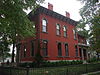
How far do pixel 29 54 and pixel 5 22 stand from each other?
12518 mm

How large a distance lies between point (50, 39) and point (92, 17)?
8.39 m

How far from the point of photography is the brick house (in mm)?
20281

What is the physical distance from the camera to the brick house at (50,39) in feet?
66.5

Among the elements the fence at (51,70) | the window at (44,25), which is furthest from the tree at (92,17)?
the window at (44,25)

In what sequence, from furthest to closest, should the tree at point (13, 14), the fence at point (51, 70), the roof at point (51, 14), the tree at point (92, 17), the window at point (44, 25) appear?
1. the window at point (44, 25)
2. the roof at point (51, 14)
3. the tree at point (92, 17)
4. the tree at point (13, 14)
5. the fence at point (51, 70)

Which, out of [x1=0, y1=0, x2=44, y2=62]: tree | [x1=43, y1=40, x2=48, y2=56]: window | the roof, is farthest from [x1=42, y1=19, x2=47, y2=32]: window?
[x1=0, y1=0, x2=44, y2=62]: tree

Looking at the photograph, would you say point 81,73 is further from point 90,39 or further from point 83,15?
point 83,15

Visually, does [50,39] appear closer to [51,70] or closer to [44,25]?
[44,25]

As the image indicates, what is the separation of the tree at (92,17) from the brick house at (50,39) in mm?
7112

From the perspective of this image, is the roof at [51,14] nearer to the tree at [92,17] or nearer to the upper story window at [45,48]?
the upper story window at [45,48]

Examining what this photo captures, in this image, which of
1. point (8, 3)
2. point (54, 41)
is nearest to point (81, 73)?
point (8, 3)

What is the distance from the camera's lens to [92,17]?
15727 mm

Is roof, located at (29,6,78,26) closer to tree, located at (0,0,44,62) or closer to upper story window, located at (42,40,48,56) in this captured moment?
upper story window, located at (42,40,48,56)

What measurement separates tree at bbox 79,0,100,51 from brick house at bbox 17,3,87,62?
23.3 feet
